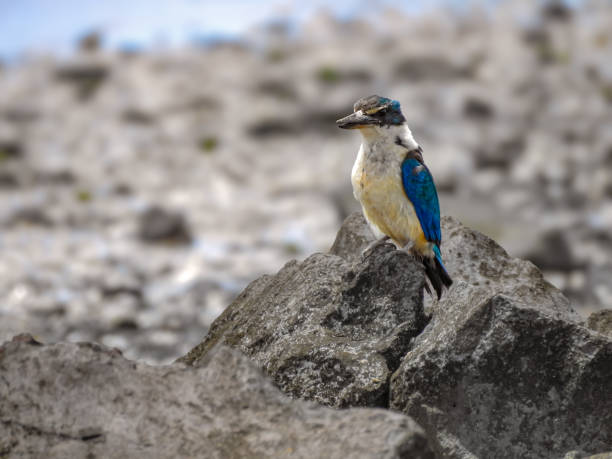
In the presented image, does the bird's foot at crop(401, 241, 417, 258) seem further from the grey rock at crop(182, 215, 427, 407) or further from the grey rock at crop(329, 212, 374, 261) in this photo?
the grey rock at crop(329, 212, 374, 261)

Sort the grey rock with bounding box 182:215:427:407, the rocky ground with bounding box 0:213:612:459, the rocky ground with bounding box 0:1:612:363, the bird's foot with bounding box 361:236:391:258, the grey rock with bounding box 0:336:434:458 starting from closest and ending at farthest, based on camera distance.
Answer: the grey rock with bounding box 0:336:434:458 < the rocky ground with bounding box 0:213:612:459 < the grey rock with bounding box 182:215:427:407 < the bird's foot with bounding box 361:236:391:258 < the rocky ground with bounding box 0:1:612:363

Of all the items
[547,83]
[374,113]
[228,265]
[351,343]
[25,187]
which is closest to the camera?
[351,343]

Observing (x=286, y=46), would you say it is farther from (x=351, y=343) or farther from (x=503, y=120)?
(x=351, y=343)

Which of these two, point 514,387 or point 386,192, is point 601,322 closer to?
point 514,387

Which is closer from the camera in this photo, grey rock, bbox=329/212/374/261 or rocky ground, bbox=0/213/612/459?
rocky ground, bbox=0/213/612/459

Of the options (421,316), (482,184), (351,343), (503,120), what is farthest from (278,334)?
(503,120)

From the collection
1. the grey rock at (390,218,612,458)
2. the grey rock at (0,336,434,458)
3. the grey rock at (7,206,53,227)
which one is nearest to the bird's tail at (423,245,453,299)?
the grey rock at (390,218,612,458)

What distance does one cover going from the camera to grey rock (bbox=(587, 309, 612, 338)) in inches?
238

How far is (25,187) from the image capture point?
18781 mm

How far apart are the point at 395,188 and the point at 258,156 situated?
44.5ft

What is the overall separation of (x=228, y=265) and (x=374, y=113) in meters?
9.01

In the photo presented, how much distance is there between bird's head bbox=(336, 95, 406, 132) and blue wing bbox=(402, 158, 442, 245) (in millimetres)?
309

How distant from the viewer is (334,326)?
5.90 meters

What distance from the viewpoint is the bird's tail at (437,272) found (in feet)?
22.1
